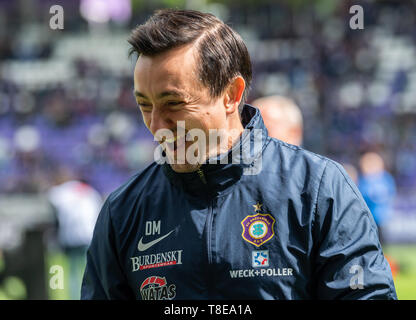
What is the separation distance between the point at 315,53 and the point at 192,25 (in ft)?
51.1

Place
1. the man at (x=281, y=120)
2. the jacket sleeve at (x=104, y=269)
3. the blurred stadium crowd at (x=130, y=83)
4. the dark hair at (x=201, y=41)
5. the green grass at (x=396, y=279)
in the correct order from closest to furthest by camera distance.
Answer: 1. the dark hair at (x=201, y=41)
2. the jacket sleeve at (x=104, y=269)
3. the man at (x=281, y=120)
4. the green grass at (x=396, y=279)
5. the blurred stadium crowd at (x=130, y=83)

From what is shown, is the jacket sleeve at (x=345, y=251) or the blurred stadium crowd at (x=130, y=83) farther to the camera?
the blurred stadium crowd at (x=130, y=83)

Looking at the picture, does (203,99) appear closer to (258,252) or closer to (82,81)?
(258,252)

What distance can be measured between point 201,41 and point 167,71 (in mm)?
148

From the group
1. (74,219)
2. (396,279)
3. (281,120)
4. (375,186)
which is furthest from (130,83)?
(281,120)

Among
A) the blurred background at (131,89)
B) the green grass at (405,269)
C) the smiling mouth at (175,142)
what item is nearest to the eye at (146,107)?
the smiling mouth at (175,142)

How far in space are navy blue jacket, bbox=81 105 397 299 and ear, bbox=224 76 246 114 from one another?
0.25ft

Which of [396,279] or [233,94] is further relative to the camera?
[396,279]

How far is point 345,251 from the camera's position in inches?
65.6

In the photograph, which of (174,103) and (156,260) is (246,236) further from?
(174,103)

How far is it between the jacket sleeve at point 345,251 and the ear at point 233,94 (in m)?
0.38

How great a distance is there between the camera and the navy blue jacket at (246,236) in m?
1.69

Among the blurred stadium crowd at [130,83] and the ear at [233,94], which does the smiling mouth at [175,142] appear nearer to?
the ear at [233,94]

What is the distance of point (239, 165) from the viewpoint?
1839 millimetres
